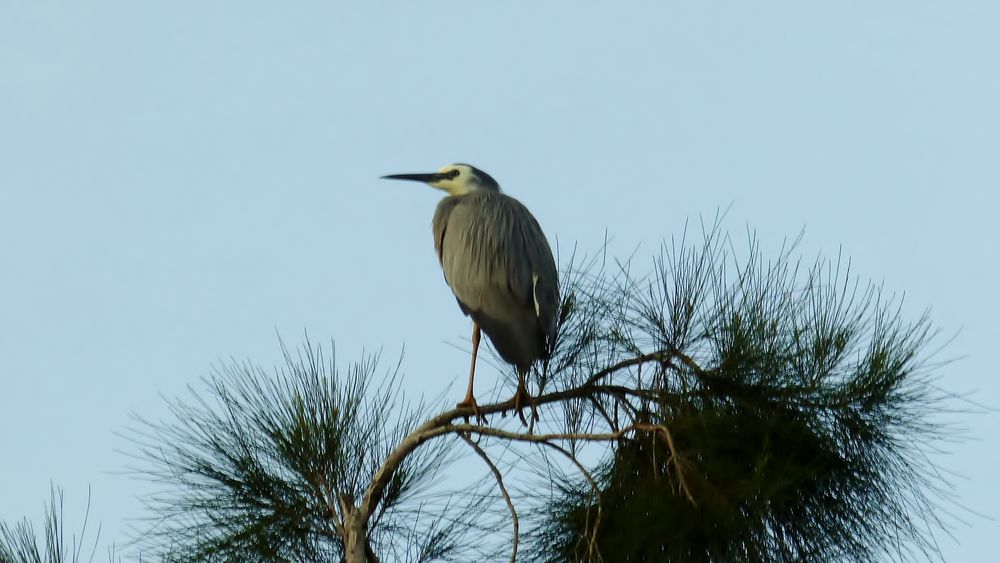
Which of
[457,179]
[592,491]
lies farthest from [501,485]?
[457,179]

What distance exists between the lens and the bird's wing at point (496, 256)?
3914 mm

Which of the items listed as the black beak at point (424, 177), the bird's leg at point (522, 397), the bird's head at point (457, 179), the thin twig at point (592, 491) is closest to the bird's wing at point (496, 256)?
the bird's leg at point (522, 397)

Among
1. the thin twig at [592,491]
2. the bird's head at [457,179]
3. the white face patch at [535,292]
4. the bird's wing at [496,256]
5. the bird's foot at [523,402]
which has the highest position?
the bird's head at [457,179]

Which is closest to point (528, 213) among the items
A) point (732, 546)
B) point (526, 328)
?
point (526, 328)

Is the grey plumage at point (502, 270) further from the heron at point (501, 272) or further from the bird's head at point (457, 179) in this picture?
the bird's head at point (457, 179)

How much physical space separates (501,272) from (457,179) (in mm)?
1177

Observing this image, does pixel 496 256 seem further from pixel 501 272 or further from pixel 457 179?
pixel 457 179

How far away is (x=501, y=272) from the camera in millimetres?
3979

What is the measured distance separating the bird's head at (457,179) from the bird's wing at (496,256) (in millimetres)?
645

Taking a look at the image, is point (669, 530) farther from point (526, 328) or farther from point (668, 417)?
point (526, 328)

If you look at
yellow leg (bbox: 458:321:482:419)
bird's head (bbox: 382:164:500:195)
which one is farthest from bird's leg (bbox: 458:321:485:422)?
bird's head (bbox: 382:164:500:195)

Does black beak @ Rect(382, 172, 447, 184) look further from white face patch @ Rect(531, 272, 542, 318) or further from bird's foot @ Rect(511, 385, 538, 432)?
bird's foot @ Rect(511, 385, 538, 432)

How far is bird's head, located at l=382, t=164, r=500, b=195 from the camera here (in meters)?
5.02

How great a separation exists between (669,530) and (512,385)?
1.03m
